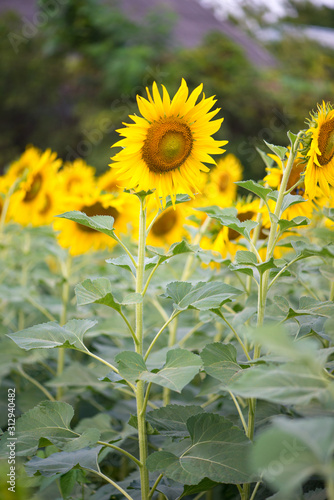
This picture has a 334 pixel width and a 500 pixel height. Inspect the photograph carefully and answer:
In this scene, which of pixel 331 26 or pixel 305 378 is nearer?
Result: pixel 305 378

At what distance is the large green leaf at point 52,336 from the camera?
62 cm

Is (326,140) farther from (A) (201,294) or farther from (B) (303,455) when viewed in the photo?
(B) (303,455)

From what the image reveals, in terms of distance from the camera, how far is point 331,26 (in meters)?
13.5

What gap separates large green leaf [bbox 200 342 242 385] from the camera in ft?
2.01

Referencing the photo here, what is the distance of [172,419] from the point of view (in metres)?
0.69

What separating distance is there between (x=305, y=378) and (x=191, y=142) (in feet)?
1.42

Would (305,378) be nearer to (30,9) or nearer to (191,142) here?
(191,142)

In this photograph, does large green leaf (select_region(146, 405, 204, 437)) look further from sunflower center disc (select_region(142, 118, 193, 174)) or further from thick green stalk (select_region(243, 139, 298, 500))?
sunflower center disc (select_region(142, 118, 193, 174))

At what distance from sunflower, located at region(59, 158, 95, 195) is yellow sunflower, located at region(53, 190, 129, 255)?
4 cm

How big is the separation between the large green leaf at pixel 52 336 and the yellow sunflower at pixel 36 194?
77 cm

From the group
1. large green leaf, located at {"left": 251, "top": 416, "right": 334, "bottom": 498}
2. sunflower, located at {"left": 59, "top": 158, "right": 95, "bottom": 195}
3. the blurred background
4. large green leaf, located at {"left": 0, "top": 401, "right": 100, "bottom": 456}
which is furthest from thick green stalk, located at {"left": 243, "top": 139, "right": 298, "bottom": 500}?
the blurred background

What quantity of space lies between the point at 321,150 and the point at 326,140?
19mm

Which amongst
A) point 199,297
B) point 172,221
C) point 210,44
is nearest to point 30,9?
point 210,44

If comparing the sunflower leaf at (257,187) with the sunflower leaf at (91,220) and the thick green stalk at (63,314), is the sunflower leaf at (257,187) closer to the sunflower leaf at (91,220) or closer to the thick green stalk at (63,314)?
the sunflower leaf at (91,220)
